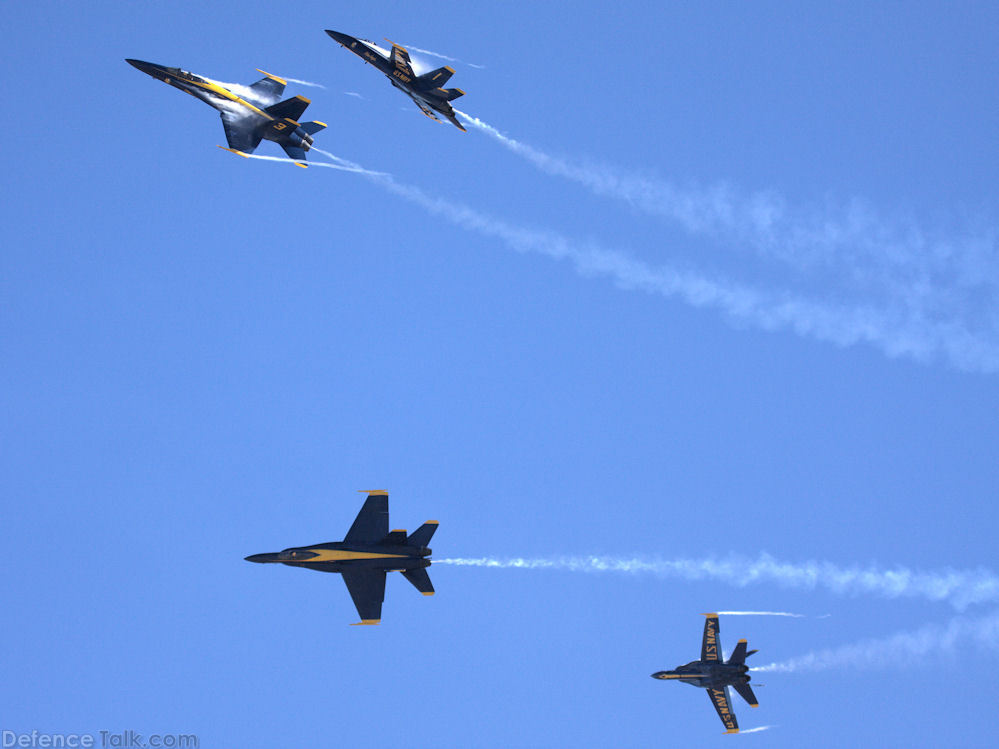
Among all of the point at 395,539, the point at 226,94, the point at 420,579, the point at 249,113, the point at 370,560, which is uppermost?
the point at 226,94

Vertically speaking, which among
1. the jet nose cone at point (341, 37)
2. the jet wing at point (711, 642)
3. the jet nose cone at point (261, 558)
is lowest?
the jet wing at point (711, 642)

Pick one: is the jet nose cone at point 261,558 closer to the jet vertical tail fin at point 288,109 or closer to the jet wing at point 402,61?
the jet vertical tail fin at point 288,109

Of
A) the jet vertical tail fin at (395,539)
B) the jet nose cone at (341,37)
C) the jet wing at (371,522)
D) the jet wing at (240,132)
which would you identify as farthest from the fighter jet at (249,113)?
the jet vertical tail fin at (395,539)

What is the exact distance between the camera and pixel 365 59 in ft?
225

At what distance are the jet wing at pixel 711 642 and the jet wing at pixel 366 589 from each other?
2813 centimetres

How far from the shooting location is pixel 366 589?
60406 millimetres

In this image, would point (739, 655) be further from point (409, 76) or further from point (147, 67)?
point (147, 67)

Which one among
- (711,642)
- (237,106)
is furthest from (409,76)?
(711,642)

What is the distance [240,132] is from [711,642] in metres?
51.7

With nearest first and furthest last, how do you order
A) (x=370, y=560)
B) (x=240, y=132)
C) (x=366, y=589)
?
(x=370, y=560)
(x=366, y=589)
(x=240, y=132)

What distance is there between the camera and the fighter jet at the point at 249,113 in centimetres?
6556

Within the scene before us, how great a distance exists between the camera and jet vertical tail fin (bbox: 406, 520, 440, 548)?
59.9 m

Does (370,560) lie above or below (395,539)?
below

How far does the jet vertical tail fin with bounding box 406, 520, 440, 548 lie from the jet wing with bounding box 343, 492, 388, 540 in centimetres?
219
